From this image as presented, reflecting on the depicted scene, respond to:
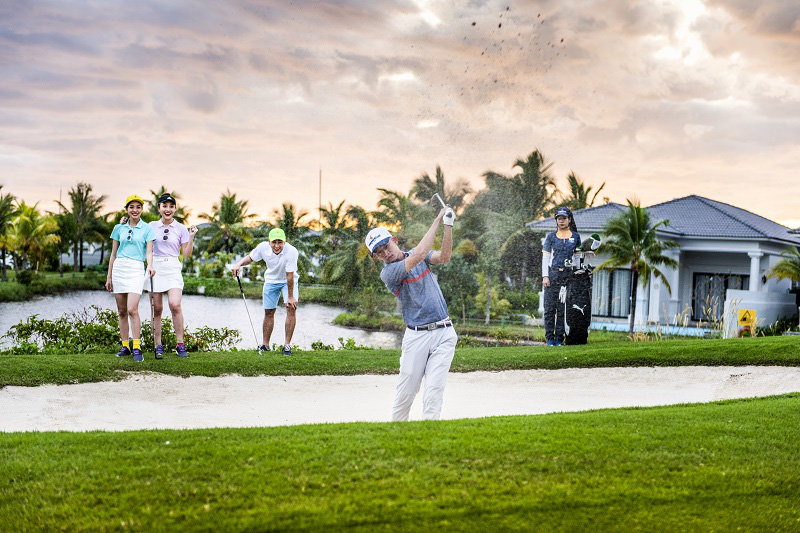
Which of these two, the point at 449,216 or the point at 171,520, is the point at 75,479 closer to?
the point at 171,520

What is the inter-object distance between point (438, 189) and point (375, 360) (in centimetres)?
3138

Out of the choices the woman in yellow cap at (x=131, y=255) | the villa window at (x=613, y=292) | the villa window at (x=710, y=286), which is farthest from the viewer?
the villa window at (x=710, y=286)

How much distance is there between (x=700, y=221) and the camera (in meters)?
32.3

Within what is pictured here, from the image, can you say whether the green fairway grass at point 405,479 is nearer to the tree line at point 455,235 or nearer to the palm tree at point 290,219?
the tree line at point 455,235

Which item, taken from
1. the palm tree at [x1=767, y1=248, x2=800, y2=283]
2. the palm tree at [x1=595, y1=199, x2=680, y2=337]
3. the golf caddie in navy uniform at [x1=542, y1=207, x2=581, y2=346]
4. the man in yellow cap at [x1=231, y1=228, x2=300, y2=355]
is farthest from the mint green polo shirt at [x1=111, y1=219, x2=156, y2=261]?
the palm tree at [x1=767, y1=248, x2=800, y2=283]

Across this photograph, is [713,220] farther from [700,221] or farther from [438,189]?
[438,189]

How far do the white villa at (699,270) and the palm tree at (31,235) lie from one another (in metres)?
30.8

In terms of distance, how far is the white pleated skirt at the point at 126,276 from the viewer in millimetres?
11500

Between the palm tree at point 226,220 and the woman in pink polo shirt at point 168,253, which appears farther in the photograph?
the palm tree at point 226,220

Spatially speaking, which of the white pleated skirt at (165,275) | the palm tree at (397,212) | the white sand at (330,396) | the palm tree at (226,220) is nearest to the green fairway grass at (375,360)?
the white sand at (330,396)

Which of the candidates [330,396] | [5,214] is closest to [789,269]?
[330,396]

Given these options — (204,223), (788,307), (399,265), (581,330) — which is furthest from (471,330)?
(204,223)

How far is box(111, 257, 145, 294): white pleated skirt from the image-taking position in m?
11.5

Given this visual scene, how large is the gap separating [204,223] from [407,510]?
56307mm
